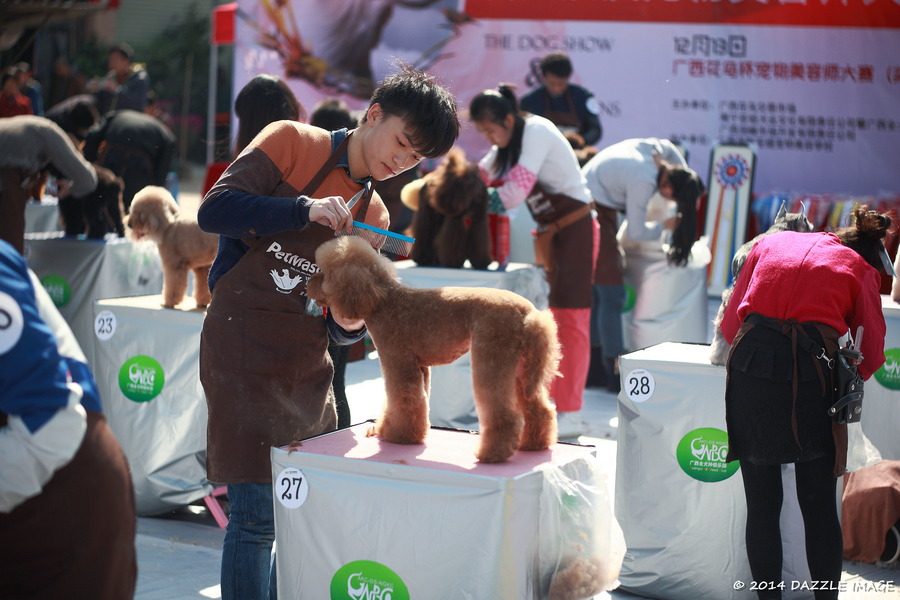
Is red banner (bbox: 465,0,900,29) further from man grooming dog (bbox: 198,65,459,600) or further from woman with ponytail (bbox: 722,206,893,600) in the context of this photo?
man grooming dog (bbox: 198,65,459,600)

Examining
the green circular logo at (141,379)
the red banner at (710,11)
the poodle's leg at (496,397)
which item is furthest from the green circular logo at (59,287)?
the red banner at (710,11)

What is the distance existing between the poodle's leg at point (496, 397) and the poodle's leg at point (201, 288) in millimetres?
1976

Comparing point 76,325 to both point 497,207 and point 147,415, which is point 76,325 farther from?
point 497,207

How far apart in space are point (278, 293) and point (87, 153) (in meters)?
4.43

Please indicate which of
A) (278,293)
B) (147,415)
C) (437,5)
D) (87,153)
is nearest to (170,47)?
(437,5)

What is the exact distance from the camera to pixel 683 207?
5379 millimetres

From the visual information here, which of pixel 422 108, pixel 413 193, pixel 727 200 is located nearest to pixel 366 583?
pixel 422 108

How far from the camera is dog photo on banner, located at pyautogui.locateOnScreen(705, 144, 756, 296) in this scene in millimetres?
8000

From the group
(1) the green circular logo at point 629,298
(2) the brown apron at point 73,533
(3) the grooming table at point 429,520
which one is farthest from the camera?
(1) the green circular logo at point 629,298

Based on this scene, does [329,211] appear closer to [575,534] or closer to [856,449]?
[575,534]

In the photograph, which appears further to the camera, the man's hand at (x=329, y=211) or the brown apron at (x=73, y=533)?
the man's hand at (x=329, y=211)

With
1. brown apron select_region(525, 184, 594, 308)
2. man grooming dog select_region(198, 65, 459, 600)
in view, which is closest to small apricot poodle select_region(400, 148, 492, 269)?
brown apron select_region(525, 184, 594, 308)

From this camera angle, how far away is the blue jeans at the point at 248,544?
6.71 ft

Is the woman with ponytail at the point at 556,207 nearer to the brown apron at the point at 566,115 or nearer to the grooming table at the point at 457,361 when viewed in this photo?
the grooming table at the point at 457,361
